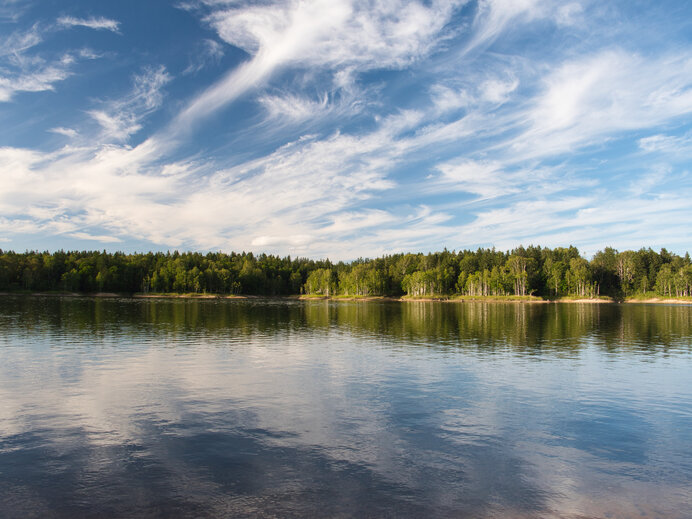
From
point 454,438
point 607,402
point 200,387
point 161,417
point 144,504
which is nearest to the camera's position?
point 144,504

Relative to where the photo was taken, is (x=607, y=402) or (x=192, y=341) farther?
(x=192, y=341)

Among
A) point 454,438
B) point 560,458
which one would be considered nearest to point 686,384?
point 560,458

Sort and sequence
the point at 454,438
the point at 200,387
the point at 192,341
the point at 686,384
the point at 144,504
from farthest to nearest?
the point at 192,341
the point at 686,384
the point at 200,387
the point at 454,438
the point at 144,504

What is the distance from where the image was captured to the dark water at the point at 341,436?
513 inches

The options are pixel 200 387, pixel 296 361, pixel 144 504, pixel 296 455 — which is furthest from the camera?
pixel 296 361

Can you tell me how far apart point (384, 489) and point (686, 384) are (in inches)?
1075

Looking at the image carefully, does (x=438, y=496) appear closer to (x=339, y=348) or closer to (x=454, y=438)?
(x=454, y=438)

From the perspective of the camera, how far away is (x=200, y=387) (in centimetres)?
2712

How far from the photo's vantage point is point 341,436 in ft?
60.7

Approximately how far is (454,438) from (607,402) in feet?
40.2

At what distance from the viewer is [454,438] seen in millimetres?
18328

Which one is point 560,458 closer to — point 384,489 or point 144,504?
point 384,489

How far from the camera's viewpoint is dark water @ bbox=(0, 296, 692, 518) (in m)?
13.0

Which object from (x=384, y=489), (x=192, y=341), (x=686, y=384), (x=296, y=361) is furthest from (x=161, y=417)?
(x=686, y=384)
